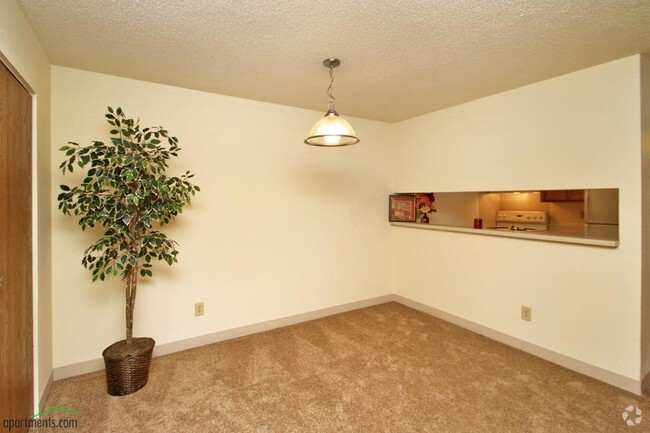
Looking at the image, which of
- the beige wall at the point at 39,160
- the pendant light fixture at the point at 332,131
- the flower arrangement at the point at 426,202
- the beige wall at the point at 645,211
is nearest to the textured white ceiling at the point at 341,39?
the beige wall at the point at 39,160

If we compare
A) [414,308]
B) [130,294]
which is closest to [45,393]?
[130,294]

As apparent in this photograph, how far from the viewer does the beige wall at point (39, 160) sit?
5.39 feet

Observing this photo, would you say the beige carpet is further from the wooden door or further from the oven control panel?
the oven control panel

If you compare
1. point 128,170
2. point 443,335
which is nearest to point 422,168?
point 443,335

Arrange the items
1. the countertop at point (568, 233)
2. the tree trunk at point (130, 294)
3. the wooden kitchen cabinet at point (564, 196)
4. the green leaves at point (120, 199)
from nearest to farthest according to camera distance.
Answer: the green leaves at point (120, 199), the tree trunk at point (130, 294), the countertop at point (568, 233), the wooden kitchen cabinet at point (564, 196)

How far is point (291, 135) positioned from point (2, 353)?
2.81 meters

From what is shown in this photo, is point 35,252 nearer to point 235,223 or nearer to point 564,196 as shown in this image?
point 235,223

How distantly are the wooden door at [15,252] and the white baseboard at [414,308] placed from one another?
0.68 m

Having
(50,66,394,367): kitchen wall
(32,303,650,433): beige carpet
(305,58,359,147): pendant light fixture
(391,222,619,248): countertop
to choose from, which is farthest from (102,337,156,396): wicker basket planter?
(391,222,619,248): countertop

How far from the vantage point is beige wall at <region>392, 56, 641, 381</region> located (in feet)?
7.52

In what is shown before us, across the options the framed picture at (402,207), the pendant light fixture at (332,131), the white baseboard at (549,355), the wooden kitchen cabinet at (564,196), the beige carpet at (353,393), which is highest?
the pendant light fixture at (332,131)

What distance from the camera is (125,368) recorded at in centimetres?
221

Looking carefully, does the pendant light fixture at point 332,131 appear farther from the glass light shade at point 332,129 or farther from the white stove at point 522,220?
the white stove at point 522,220

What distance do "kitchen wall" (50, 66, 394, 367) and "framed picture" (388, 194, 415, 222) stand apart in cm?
12
